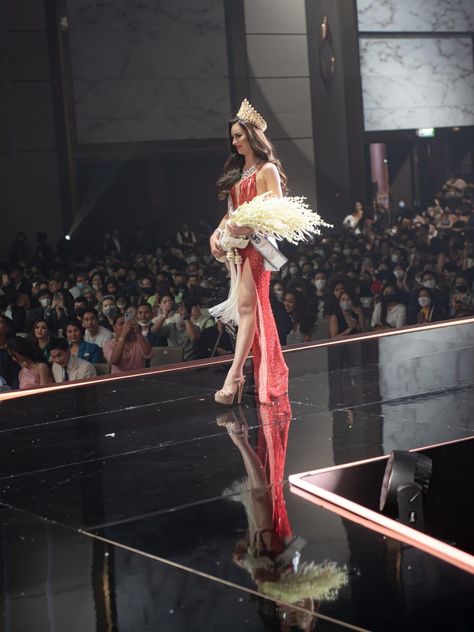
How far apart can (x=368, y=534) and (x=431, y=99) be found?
10.4m

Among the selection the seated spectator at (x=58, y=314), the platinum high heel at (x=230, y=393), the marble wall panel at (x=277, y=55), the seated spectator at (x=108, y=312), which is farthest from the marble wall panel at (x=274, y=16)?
the platinum high heel at (x=230, y=393)

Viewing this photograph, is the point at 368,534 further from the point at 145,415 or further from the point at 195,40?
the point at 195,40

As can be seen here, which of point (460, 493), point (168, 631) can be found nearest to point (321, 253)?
point (460, 493)

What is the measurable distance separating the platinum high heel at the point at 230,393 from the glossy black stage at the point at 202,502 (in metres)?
0.11

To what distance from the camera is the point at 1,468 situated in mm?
4289

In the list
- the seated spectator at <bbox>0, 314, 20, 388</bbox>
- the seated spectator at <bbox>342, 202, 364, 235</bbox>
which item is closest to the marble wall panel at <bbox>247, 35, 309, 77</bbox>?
the seated spectator at <bbox>342, 202, 364, 235</bbox>

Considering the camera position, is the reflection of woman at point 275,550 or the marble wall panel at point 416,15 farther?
the marble wall panel at point 416,15

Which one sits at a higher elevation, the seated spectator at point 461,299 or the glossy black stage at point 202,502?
the seated spectator at point 461,299

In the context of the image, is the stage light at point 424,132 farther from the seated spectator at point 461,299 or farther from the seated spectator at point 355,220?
the seated spectator at point 461,299

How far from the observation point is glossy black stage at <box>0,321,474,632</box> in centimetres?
271

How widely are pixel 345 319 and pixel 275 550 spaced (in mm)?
6214

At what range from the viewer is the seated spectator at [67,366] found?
6.91m

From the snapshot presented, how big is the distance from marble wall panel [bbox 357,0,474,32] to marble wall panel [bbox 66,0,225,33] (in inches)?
81.9

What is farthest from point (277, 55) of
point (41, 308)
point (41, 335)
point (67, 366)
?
point (67, 366)
